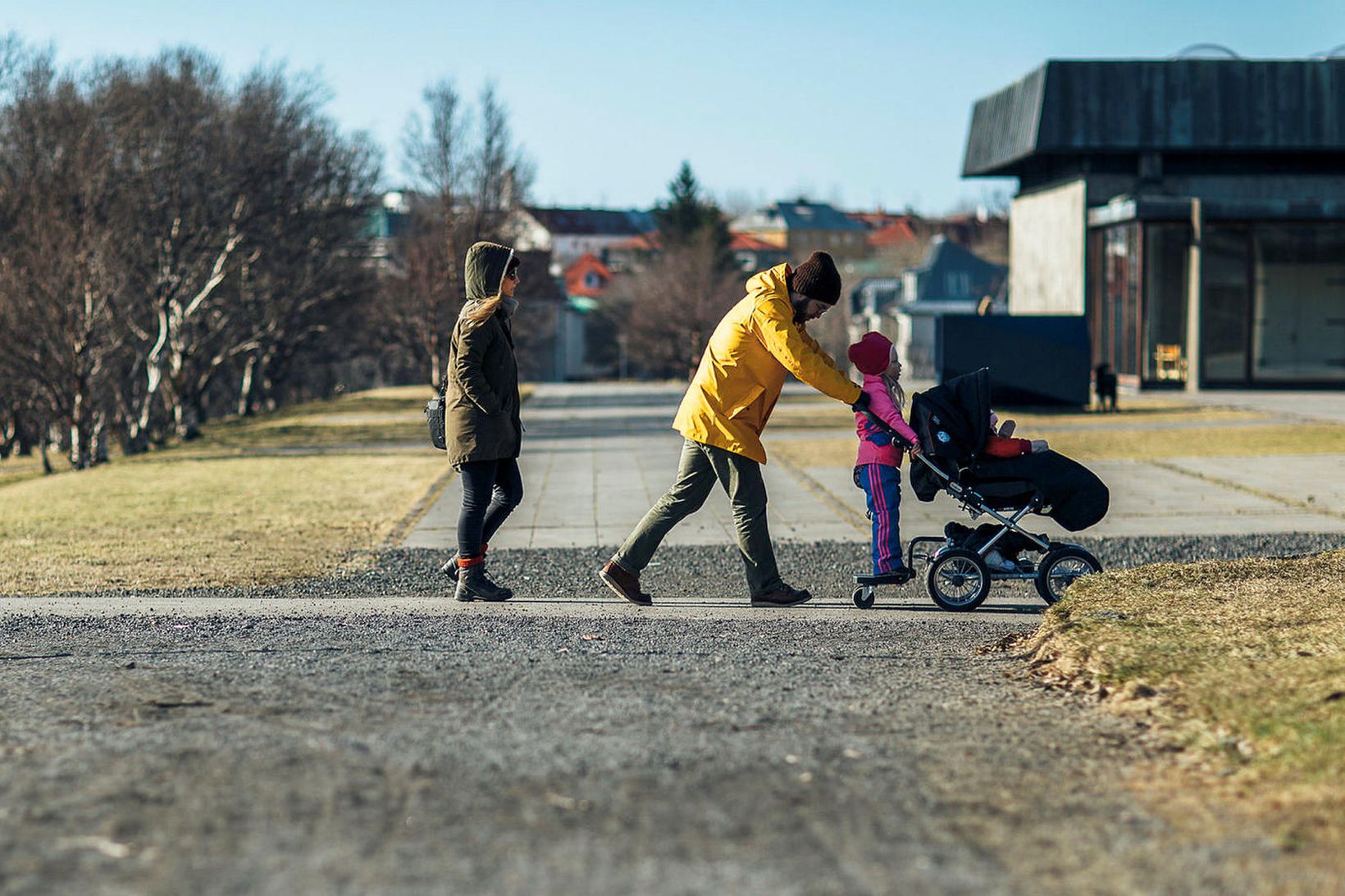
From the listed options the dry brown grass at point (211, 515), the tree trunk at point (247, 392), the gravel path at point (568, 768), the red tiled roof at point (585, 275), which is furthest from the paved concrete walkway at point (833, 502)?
the red tiled roof at point (585, 275)

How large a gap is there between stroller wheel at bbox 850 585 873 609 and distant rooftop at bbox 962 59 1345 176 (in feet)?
84.1

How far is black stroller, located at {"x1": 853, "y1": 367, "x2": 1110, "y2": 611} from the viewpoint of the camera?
739 centimetres

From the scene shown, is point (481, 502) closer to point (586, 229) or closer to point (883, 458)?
point (883, 458)

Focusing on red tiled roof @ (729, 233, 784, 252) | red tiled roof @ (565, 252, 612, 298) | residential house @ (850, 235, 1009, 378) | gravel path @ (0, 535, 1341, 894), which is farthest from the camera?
red tiled roof @ (729, 233, 784, 252)

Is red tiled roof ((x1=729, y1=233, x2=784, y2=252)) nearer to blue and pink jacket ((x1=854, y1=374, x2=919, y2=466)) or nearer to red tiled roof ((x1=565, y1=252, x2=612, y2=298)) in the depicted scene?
red tiled roof ((x1=565, y1=252, x2=612, y2=298))

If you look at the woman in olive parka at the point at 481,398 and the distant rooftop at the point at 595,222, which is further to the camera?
the distant rooftop at the point at 595,222

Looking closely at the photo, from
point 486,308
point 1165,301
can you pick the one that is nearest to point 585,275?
point 1165,301

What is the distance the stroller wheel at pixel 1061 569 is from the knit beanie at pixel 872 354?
133 cm

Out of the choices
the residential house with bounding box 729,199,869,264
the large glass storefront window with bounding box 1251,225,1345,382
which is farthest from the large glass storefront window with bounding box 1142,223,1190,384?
the residential house with bounding box 729,199,869,264

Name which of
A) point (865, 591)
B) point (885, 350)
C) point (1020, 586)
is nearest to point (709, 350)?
point (885, 350)

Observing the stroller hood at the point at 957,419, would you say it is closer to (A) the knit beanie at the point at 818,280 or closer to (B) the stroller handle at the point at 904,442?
(B) the stroller handle at the point at 904,442

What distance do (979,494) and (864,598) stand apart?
77cm

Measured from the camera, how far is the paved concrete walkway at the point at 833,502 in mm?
10641

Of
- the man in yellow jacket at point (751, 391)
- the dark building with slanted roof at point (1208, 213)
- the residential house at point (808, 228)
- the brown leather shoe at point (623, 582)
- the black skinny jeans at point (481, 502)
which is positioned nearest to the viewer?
the man in yellow jacket at point (751, 391)
